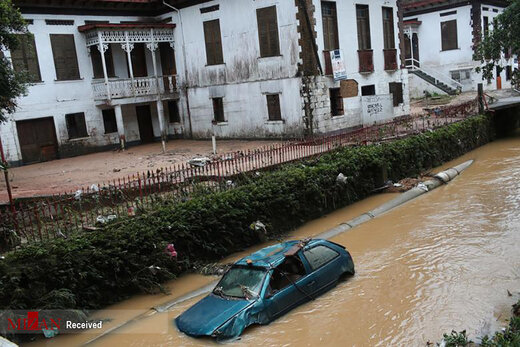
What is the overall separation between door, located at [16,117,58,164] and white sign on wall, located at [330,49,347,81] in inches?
561

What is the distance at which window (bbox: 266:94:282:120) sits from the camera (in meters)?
23.7

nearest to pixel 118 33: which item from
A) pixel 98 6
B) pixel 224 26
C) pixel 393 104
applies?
pixel 98 6

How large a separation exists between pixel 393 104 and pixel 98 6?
16.9 m

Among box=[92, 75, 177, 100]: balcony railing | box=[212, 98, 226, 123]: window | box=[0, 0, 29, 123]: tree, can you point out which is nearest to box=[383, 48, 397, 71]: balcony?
box=[212, 98, 226, 123]: window

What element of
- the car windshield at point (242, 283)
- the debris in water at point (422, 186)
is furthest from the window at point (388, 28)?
the car windshield at point (242, 283)

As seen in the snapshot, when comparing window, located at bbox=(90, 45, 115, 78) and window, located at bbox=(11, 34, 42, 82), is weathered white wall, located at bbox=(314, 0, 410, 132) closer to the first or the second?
window, located at bbox=(90, 45, 115, 78)

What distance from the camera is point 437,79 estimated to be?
39.6m

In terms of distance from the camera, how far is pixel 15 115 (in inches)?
913

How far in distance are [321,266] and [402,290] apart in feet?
6.02

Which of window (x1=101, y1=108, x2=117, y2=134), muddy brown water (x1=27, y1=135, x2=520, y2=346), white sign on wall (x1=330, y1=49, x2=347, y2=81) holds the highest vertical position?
white sign on wall (x1=330, y1=49, x2=347, y2=81)

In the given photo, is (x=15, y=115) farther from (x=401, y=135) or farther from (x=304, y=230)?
(x=401, y=135)

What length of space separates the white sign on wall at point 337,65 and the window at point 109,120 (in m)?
12.3

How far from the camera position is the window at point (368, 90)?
25.9 m

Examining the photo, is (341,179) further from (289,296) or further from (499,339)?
(499,339)
